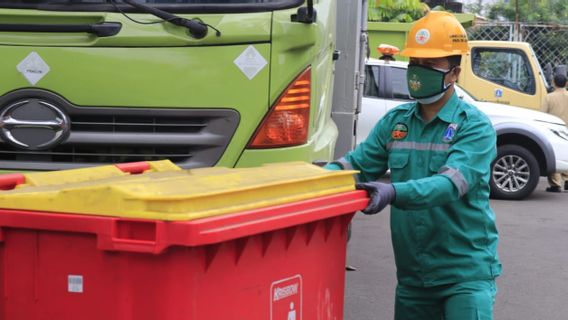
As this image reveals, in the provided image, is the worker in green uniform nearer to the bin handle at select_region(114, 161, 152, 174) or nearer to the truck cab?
the bin handle at select_region(114, 161, 152, 174)

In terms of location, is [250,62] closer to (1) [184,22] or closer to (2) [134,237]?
(1) [184,22]

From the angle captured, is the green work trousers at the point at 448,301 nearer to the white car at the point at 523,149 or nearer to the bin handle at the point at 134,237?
the bin handle at the point at 134,237

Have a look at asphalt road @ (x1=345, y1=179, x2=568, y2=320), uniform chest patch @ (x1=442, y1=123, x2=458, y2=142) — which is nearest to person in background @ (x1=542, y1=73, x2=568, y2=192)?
asphalt road @ (x1=345, y1=179, x2=568, y2=320)

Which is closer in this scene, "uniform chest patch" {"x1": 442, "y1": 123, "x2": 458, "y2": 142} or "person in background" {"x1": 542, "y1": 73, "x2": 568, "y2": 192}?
"uniform chest patch" {"x1": 442, "y1": 123, "x2": 458, "y2": 142}

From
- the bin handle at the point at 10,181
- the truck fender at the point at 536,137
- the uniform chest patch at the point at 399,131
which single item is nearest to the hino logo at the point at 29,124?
the bin handle at the point at 10,181

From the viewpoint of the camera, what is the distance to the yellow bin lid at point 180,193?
2539 mm

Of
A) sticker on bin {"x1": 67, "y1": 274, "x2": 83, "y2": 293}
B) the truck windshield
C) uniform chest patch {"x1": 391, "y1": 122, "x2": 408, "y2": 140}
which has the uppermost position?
the truck windshield

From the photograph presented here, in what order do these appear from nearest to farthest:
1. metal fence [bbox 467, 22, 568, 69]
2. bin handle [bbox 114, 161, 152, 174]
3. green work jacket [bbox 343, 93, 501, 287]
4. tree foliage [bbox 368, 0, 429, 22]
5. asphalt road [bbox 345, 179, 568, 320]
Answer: green work jacket [bbox 343, 93, 501, 287], bin handle [bbox 114, 161, 152, 174], asphalt road [bbox 345, 179, 568, 320], metal fence [bbox 467, 22, 568, 69], tree foliage [bbox 368, 0, 429, 22]

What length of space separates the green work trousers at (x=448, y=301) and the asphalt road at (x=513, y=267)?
2.57m

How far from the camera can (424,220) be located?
3.53m

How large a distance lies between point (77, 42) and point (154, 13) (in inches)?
17.1

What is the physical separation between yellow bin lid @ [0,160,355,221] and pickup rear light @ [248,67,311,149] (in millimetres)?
1627

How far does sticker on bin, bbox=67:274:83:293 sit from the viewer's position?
271 centimetres

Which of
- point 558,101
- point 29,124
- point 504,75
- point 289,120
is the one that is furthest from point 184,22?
point 504,75
